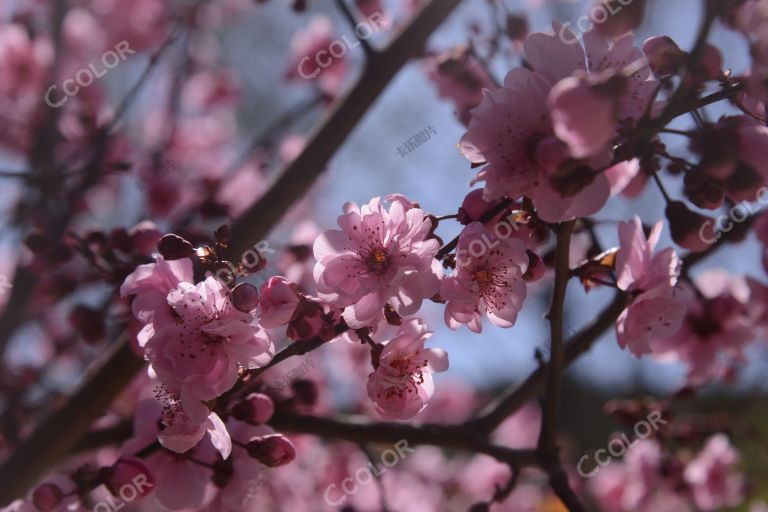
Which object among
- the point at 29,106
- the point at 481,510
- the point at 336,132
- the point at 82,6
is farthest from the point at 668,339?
the point at 82,6

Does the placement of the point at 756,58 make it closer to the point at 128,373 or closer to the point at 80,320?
the point at 128,373

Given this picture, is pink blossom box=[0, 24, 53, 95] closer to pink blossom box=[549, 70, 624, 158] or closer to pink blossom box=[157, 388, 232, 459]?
pink blossom box=[157, 388, 232, 459]

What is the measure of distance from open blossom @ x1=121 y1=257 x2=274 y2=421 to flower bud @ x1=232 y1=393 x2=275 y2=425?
6.0 inches

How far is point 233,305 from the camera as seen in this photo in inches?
42.5

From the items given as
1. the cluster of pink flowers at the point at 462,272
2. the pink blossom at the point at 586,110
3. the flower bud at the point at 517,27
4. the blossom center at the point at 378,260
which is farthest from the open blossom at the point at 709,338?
the pink blossom at the point at 586,110

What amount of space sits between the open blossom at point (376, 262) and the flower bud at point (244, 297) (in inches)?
4.2

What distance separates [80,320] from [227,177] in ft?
3.69

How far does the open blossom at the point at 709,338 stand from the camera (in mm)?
1948

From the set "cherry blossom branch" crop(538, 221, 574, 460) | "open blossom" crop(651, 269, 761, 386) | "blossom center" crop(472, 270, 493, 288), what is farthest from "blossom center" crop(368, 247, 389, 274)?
"open blossom" crop(651, 269, 761, 386)

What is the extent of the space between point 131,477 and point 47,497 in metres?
0.21

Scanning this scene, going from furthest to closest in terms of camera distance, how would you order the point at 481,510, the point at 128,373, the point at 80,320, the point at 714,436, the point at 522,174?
the point at 714,436, the point at 80,320, the point at 128,373, the point at 481,510, the point at 522,174

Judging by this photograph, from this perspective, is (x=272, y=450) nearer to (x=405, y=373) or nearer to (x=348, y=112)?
(x=405, y=373)

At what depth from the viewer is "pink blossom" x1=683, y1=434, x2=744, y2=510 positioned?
260cm

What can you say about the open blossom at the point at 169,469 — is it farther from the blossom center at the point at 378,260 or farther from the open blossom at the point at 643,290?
the open blossom at the point at 643,290
